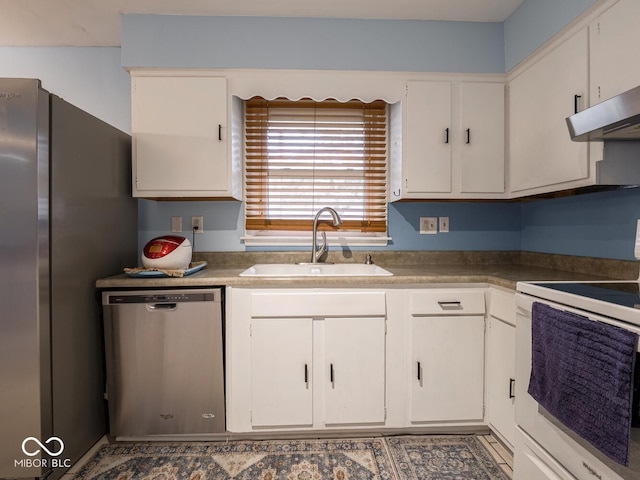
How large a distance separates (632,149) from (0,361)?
110 inches

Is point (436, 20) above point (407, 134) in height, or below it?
above

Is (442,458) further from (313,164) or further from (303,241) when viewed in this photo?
(313,164)

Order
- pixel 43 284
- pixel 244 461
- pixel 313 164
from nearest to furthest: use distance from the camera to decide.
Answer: pixel 43 284, pixel 244 461, pixel 313 164

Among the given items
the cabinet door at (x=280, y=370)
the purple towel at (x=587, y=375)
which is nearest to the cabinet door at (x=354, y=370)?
the cabinet door at (x=280, y=370)

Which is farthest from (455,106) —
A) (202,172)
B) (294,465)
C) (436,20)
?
(294,465)

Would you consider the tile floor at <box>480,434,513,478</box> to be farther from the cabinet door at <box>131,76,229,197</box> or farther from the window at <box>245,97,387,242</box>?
the cabinet door at <box>131,76,229,197</box>

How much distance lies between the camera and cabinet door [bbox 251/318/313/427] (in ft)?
5.87

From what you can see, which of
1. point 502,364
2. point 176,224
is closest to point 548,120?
point 502,364

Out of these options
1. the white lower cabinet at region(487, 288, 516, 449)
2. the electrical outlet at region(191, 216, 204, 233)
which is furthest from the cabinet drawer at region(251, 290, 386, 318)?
the electrical outlet at region(191, 216, 204, 233)

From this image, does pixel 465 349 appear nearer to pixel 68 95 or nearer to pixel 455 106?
pixel 455 106

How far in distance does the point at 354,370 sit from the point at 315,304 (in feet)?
1.34

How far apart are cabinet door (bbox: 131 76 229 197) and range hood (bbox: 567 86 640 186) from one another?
1758mm

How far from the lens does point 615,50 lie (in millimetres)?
1371

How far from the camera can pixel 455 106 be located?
2.13 meters
